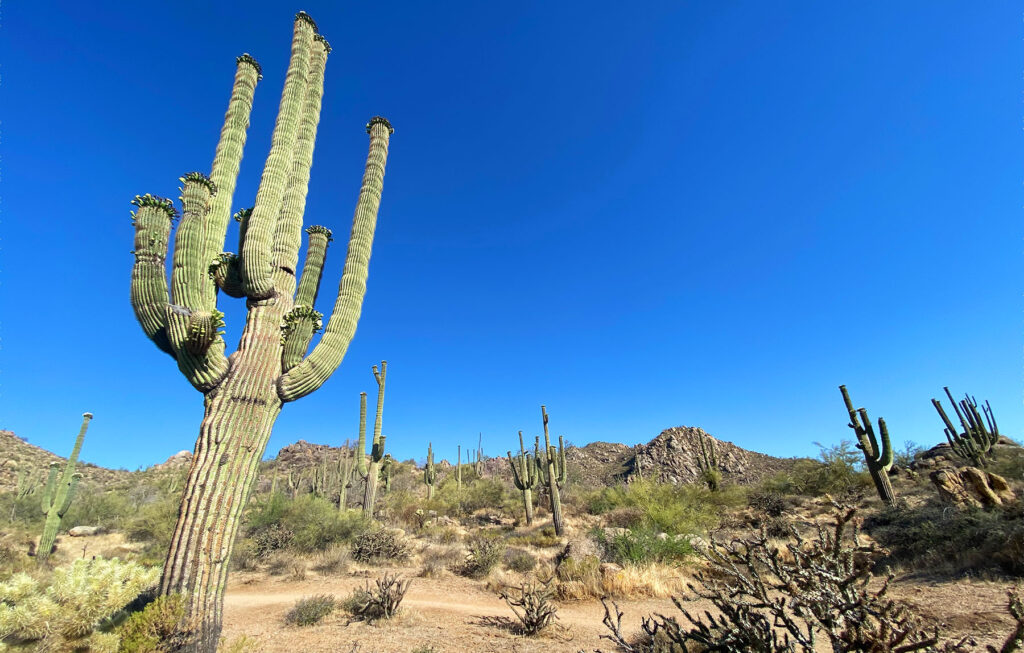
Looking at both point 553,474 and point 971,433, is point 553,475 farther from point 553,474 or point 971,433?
point 971,433

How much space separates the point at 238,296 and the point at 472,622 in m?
6.25

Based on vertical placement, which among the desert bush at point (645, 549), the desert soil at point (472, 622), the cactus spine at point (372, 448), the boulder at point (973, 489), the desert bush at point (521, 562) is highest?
the cactus spine at point (372, 448)

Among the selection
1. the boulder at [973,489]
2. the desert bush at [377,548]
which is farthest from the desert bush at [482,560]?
the boulder at [973,489]

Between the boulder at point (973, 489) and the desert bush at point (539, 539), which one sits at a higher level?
the boulder at point (973, 489)

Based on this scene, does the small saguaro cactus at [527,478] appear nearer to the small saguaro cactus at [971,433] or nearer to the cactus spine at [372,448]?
the cactus spine at [372,448]

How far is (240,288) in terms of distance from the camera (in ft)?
20.4

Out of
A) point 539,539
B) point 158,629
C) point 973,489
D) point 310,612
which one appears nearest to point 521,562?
point 539,539

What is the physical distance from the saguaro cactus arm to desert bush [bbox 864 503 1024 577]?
9.38 metres

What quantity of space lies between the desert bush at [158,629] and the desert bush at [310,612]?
3.01 m

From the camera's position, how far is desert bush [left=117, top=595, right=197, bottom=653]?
13.7 feet

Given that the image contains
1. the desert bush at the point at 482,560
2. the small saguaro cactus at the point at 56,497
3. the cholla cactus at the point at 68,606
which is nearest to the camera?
the cholla cactus at the point at 68,606

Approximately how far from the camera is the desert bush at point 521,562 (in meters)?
11.1

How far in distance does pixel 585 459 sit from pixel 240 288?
37516mm

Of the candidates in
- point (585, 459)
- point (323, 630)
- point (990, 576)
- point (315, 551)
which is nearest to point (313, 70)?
point (323, 630)
